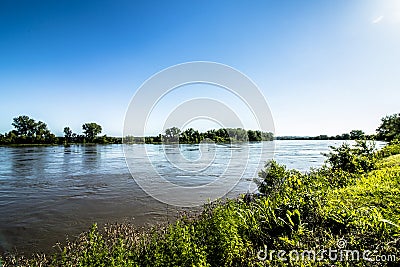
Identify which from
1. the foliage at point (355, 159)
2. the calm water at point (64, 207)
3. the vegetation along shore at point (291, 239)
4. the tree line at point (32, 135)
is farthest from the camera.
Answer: the tree line at point (32, 135)

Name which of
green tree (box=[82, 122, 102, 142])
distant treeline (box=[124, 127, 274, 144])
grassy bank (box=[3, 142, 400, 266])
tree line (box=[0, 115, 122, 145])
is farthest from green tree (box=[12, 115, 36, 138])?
grassy bank (box=[3, 142, 400, 266])

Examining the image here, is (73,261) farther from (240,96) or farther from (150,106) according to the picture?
(240,96)

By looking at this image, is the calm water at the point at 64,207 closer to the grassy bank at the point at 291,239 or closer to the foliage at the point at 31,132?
the grassy bank at the point at 291,239

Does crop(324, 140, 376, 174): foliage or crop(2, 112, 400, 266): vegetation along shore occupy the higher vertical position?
crop(324, 140, 376, 174): foliage

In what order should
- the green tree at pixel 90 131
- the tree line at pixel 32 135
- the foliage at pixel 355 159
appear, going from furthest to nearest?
the green tree at pixel 90 131
the tree line at pixel 32 135
the foliage at pixel 355 159

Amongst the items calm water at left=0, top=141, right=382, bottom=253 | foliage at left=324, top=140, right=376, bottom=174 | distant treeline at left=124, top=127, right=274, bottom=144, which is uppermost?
distant treeline at left=124, top=127, right=274, bottom=144

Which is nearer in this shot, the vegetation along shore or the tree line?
the vegetation along shore

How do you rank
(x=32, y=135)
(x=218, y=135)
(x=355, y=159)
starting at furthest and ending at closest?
(x=32, y=135) < (x=218, y=135) < (x=355, y=159)

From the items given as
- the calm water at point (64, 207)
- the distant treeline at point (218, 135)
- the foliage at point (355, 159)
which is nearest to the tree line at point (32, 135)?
the distant treeline at point (218, 135)

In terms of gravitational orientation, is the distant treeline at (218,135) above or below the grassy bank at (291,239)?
above

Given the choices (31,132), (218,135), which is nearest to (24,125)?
(31,132)

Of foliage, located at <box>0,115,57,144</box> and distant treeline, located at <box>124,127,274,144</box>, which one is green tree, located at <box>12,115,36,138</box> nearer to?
foliage, located at <box>0,115,57,144</box>

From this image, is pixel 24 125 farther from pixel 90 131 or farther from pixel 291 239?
pixel 291 239

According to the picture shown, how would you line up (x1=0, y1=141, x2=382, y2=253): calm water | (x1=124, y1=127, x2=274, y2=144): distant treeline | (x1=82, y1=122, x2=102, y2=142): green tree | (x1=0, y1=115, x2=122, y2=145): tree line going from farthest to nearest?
(x1=82, y1=122, x2=102, y2=142): green tree
(x1=0, y1=115, x2=122, y2=145): tree line
(x1=124, y1=127, x2=274, y2=144): distant treeline
(x1=0, y1=141, x2=382, y2=253): calm water
